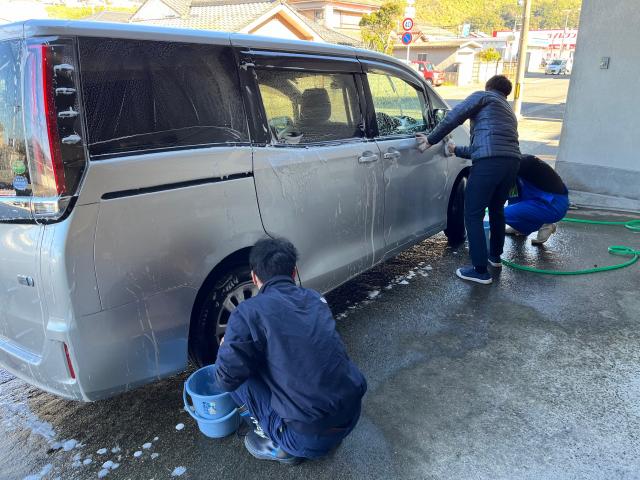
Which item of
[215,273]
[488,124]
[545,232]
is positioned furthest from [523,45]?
[215,273]

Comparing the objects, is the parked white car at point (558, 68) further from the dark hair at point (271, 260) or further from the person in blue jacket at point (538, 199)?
the dark hair at point (271, 260)

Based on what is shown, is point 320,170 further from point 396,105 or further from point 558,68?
point 558,68

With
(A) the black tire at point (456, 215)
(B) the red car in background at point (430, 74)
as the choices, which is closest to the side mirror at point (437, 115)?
(A) the black tire at point (456, 215)

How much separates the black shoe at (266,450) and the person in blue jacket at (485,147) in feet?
8.50

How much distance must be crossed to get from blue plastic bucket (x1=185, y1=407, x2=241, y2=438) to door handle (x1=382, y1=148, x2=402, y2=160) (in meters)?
2.07

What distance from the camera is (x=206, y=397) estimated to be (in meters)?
2.25

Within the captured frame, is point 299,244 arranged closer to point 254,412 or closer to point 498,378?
point 254,412

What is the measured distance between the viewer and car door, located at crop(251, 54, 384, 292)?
2.68m

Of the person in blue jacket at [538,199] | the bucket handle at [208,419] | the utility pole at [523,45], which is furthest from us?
the utility pole at [523,45]

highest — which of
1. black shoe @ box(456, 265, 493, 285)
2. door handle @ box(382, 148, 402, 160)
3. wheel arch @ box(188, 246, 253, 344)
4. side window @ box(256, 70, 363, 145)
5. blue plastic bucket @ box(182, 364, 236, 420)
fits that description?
side window @ box(256, 70, 363, 145)

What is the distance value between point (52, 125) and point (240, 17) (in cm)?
2678

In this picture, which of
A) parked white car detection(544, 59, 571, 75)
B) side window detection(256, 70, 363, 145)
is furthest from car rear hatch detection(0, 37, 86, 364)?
parked white car detection(544, 59, 571, 75)

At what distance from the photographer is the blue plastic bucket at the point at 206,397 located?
2266 mm

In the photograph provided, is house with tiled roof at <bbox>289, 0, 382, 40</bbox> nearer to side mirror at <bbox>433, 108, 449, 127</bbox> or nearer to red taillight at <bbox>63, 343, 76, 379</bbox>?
side mirror at <bbox>433, 108, 449, 127</bbox>
